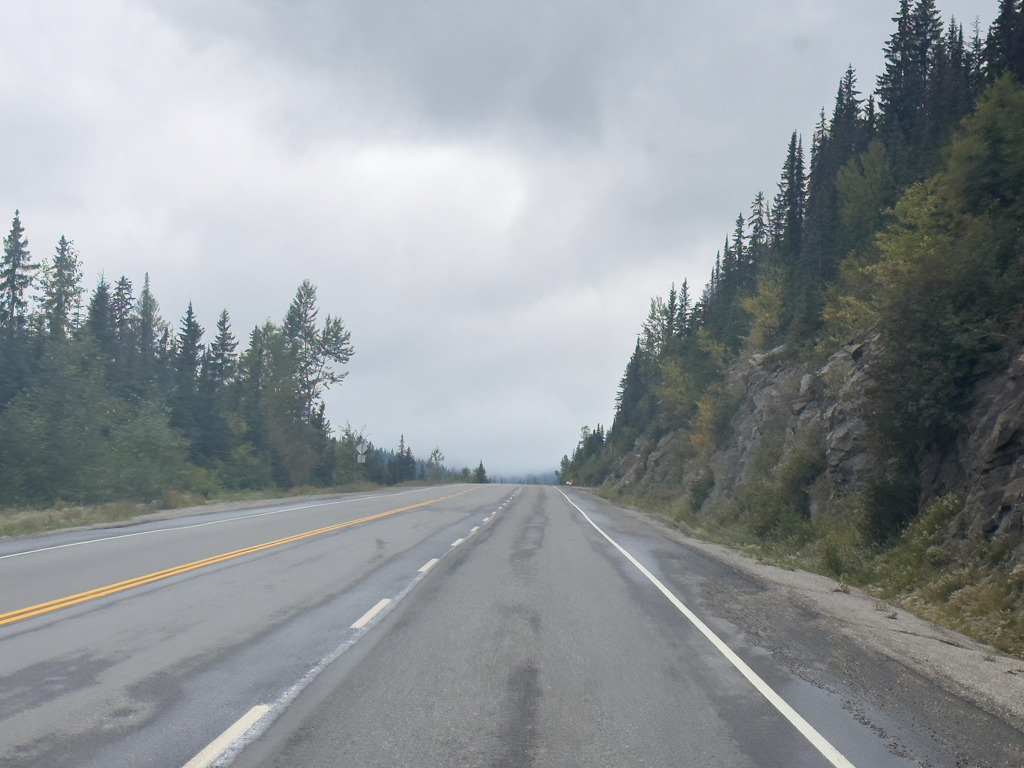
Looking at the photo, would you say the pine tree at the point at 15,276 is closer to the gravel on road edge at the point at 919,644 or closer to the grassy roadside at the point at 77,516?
the grassy roadside at the point at 77,516

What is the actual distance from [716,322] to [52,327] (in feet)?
213

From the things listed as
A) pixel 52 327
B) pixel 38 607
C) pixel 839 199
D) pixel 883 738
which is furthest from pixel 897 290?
pixel 52 327

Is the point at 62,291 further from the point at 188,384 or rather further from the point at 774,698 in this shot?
the point at 774,698

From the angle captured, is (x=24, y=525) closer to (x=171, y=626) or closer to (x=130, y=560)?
(x=130, y=560)

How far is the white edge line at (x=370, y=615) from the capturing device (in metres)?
8.24

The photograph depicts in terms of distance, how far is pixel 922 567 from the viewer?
1253cm

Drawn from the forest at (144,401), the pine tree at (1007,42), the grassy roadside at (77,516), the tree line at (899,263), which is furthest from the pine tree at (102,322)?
the pine tree at (1007,42)

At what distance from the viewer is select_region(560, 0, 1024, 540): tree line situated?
50.9 ft

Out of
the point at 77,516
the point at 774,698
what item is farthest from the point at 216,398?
the point at 774,698

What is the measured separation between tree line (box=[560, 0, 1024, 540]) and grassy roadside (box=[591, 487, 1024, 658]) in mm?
1276

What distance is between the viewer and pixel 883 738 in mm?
5117

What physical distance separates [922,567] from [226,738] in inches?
468

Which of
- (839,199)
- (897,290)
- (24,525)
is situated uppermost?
(839,199)

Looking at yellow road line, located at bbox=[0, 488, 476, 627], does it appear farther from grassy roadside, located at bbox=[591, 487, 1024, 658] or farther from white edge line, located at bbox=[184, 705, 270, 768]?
grassy roadside, located at bbox=[591, 487, 1024, 658]
